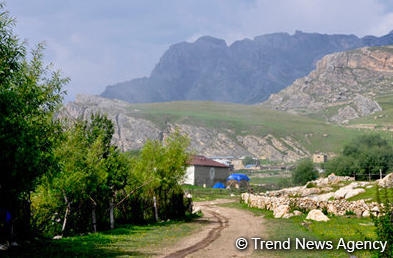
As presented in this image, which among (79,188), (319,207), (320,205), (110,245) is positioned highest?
(79,188)

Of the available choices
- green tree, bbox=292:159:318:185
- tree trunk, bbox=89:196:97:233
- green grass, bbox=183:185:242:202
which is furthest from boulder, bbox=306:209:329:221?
green tree, bbox=292:159:318:185

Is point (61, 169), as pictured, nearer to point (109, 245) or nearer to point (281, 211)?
point (109, 245)

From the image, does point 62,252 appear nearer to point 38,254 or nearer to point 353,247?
point 38,254

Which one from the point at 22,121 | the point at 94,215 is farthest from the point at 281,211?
the point at 22,121

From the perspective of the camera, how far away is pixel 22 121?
18516mm

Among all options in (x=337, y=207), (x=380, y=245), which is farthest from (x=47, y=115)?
(x=337, y=207)

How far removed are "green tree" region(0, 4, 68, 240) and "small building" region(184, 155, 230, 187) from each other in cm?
8913

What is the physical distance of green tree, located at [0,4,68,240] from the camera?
17.7 metres

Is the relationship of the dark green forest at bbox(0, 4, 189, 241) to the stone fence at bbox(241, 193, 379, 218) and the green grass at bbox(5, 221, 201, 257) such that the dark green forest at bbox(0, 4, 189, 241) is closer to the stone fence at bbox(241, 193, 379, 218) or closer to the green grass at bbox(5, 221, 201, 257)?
the green grass at bbox(5, 221, 201, 257)

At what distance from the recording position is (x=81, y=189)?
103 ft

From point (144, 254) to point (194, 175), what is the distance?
9258cm

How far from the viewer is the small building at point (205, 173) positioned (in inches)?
4491

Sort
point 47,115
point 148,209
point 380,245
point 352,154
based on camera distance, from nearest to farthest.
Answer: point 380,245 → point 47,115 → point 148,209 → point 352,154

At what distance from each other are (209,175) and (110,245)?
9448 centimetres
